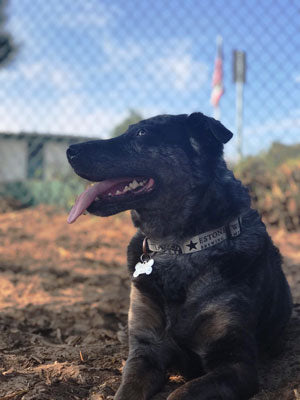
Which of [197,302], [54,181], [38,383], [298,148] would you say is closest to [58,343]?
[38,383]

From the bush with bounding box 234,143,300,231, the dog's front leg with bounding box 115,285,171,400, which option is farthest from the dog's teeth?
the bush with bounding box 234,143,300,231

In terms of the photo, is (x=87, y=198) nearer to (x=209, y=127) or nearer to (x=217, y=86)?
(x=209, y=127)

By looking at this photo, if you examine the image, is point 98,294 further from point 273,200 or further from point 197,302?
point 273,200

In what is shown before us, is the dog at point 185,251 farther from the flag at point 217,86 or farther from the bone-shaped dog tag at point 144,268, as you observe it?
the flag at point 217,86

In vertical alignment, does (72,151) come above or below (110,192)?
above

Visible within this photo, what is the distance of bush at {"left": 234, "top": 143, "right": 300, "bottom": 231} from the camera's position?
9.16m

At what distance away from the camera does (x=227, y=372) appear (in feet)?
8.04

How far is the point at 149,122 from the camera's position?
10.9 ft

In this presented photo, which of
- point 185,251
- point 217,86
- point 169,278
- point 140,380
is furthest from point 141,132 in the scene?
point 217,86

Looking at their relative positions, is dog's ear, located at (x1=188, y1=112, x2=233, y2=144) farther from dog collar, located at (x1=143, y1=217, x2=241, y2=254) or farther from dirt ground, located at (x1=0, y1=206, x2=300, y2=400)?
dirt ground, located at (x1=0, y1=206, x2=300, y2=400)

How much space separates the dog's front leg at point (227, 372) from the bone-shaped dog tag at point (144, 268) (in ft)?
1.94

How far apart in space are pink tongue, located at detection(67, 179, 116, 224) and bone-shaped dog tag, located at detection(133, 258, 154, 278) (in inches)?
20.1

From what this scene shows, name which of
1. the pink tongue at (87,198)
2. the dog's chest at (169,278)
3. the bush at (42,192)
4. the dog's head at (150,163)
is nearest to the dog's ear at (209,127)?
the dog's head at (150,163)

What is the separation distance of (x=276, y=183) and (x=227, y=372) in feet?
24.3
